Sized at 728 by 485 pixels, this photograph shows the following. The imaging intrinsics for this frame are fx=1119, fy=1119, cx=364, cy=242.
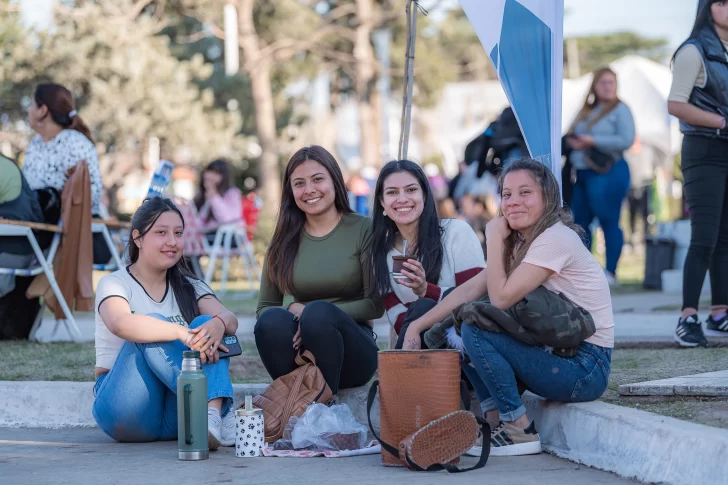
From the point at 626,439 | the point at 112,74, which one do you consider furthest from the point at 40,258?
the point at 112,74

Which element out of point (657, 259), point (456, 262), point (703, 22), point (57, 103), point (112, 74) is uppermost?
point (112, 74)

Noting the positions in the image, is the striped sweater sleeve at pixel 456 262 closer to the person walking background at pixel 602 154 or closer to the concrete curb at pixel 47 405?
the concrete curb at pixel 47 405

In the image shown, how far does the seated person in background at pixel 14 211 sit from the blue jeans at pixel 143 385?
2.83 m

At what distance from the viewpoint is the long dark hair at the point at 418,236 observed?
5.34 meters

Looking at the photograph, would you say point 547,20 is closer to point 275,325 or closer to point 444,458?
point 275,325

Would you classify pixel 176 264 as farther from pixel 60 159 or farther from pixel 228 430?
pixel 60 159

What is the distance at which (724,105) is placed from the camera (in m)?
6.72

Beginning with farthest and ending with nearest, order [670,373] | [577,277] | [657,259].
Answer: [657,259]
[670,373]
[577,277]

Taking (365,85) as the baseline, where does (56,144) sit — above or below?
below

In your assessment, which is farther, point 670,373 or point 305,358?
point 670,373

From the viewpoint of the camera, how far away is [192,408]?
456 cm

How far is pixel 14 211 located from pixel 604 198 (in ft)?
20.6

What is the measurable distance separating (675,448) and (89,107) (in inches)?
818

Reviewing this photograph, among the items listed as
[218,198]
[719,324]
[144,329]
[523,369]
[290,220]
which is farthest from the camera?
[218,198]
